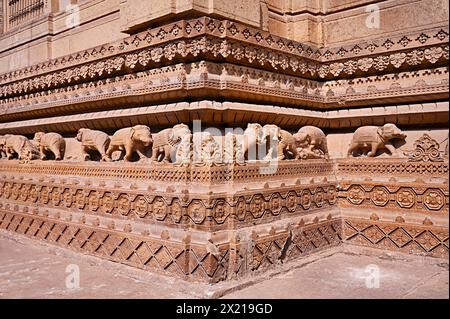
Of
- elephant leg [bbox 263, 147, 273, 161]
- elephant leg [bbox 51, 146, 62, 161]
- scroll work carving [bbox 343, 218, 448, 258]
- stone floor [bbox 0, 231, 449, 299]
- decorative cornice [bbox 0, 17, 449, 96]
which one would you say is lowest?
stone floor [bbox 0, 231, 449, 299]

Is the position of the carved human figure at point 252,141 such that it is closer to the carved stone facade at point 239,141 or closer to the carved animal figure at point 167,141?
the carved stone facade at point 239,141

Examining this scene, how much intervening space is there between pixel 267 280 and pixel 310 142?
252cm

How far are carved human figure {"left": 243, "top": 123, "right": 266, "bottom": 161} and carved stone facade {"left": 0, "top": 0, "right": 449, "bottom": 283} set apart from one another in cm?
2

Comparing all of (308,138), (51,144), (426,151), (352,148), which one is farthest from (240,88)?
(51,144)

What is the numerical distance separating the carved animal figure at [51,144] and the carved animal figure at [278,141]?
3833 millimetres

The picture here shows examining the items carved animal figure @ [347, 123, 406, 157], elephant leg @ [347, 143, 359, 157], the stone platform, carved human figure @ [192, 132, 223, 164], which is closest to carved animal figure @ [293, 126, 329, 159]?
the stone platform

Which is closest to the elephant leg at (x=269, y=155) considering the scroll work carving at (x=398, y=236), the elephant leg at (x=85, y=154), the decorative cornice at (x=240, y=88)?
the decorative cornice at (x=240, y=88)

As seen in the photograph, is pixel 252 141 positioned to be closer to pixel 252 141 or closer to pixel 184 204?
pixel 252 141

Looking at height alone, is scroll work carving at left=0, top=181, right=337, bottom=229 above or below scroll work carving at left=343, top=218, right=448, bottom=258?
above

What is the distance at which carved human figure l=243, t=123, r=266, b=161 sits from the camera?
5734 millimetres

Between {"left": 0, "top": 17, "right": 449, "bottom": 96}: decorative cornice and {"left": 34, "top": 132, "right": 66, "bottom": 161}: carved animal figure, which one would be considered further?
{"left": 34, "top": 132, "right": 66, "bottom": 161}: carved animal figure

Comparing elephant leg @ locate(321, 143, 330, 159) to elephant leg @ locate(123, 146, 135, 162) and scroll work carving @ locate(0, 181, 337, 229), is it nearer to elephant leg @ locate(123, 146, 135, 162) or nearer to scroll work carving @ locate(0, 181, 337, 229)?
scroll work carving @ locate(0, 181, 337, 229)
